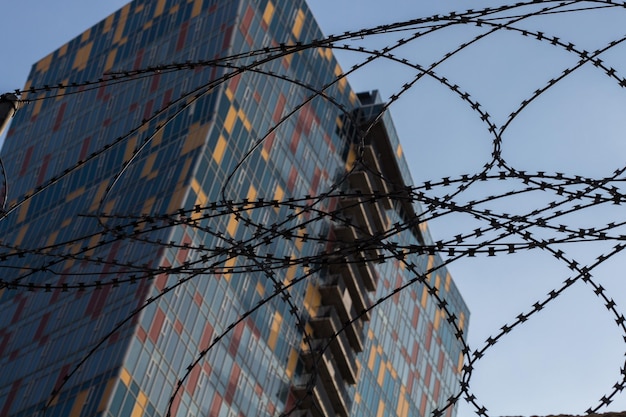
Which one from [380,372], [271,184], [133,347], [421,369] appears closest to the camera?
[133,347]

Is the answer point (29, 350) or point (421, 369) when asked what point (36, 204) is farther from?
point (421, 369)

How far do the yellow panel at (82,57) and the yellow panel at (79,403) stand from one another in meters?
32.4

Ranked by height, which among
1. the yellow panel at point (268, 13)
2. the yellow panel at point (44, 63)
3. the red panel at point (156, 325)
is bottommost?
the red panel at point (156, 325)

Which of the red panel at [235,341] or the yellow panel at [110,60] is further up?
the yellow panel at [110,60]

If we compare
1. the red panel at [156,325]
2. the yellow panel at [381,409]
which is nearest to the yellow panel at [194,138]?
the red panel at [156,325]

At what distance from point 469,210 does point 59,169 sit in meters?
60.2

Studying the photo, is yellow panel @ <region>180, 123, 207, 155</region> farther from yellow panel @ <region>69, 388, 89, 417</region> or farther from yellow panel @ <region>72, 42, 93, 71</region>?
yellow panel @ <region>72, 42, 93, 71</region>

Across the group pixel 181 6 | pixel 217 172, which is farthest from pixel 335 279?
pixel 181 6

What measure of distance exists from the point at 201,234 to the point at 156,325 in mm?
6628

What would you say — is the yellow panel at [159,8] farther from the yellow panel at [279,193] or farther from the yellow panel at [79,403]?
the yellow panel at [79,403]

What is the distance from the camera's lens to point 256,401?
198ft

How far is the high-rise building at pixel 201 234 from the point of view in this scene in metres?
54.8

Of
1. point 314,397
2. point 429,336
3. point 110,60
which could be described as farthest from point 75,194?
point 429,336

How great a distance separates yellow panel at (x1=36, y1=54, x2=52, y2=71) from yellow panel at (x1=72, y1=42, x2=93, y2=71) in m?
2.99
